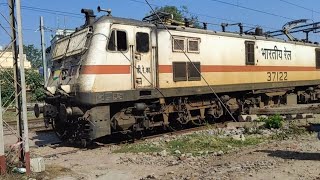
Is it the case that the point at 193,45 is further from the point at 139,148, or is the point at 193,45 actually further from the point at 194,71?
the point at 139,148

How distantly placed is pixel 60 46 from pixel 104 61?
2.64 m

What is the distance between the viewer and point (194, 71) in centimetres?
1271

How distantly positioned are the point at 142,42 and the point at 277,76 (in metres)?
7.89

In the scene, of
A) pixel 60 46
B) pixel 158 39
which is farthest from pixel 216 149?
pixel 60 46

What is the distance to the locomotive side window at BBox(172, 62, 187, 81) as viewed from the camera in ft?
39.6

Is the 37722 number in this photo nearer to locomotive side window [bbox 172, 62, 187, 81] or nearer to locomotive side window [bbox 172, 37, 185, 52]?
locomotive side window [bbox 172, 62, 187, 81]

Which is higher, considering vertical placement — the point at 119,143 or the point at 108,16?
Result: the point at 108,16

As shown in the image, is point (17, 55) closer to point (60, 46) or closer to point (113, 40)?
point (113, 40)

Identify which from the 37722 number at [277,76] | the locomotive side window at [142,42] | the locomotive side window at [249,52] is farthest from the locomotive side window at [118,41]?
the 37722 number at [277,76]

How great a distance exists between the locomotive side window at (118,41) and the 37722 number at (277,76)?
7657mm

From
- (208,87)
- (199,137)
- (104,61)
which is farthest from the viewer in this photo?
(208,87)

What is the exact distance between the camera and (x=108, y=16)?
1049 cm

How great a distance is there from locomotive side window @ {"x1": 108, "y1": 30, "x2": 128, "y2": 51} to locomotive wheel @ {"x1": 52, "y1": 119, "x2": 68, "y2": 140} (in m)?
2.76

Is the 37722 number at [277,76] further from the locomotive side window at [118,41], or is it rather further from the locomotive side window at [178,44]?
the locomotive side window at [118,41]
